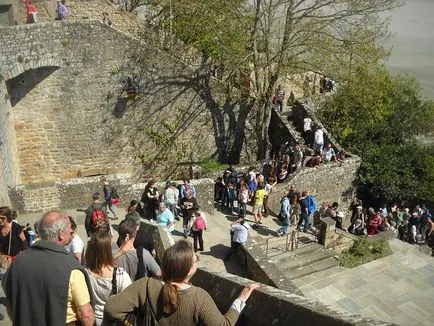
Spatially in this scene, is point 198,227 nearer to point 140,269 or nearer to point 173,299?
point 140,269

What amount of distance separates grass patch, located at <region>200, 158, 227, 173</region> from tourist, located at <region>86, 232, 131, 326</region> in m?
12.5

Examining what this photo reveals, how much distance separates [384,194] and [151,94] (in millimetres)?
9316

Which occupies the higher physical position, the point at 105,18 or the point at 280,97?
the point at 105,18

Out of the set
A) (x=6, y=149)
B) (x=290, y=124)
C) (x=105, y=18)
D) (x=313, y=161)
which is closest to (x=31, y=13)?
(x=105, y=18)

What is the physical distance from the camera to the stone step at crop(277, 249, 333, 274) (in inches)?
487

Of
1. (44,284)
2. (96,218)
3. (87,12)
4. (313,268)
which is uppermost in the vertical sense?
(87,12)

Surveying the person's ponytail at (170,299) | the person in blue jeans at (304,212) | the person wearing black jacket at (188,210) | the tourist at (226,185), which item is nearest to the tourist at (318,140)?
the person in blue jeans at (304,212)

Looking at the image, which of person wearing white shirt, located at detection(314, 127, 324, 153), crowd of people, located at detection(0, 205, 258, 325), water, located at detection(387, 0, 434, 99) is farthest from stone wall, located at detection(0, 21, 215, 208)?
water, located at detection(387, 0, 434, 99)

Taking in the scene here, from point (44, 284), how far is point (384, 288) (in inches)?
413

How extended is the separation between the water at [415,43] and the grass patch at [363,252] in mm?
20801

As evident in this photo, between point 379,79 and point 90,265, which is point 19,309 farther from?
point 379,79

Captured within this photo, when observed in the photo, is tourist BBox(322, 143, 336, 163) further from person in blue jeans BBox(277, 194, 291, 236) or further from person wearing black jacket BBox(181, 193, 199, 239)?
person wearing black jacket BBox(181, 193, 199, 239)

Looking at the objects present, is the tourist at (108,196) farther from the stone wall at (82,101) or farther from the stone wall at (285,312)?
the stone wall at (285,312)

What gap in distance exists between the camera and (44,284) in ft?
11.4
